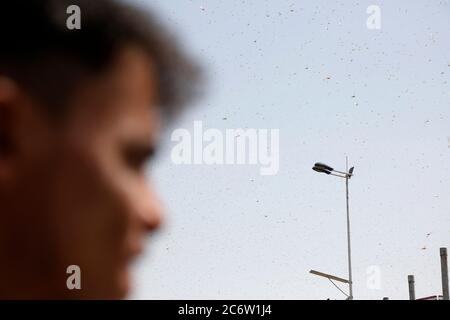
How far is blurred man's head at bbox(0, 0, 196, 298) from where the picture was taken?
239 centimetres

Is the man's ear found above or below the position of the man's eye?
above

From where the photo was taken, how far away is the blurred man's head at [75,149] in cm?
239

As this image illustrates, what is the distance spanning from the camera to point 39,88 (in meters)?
2.57

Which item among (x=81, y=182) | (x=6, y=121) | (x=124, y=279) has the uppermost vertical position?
(x=6, y=121)

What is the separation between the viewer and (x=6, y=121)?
96.0 inches

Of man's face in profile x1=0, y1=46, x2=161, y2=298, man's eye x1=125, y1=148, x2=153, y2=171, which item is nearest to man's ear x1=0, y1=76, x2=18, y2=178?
man's face in profile x1=0, y1=46, x2=161, y2=298

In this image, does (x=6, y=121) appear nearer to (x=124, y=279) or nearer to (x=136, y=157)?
(x=136, y=157)

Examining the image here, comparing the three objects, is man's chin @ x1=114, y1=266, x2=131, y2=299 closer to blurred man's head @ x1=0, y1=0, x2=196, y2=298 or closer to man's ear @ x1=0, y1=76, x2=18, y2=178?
blurred man's head @ x1=0, y1=0, x2=196, y2=298

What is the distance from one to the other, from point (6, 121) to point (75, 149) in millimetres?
366

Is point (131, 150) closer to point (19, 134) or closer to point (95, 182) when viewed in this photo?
point (95, 182)

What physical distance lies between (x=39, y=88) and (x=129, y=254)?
0.81m

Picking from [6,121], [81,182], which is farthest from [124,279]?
[6,121]
